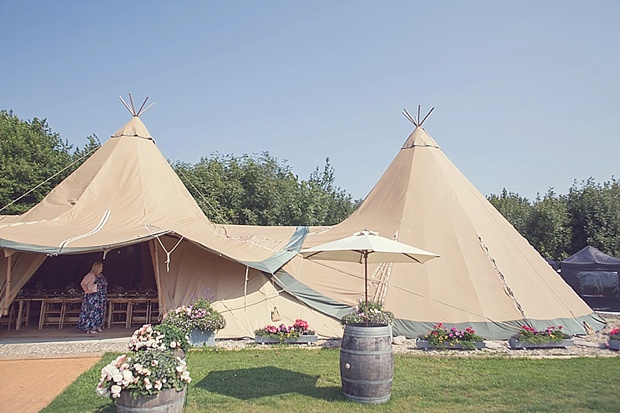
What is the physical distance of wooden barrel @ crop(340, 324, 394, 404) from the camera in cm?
529

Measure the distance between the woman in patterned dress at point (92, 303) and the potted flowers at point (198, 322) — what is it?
74.0 inches

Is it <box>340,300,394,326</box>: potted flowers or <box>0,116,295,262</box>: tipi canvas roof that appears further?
<box>0,116,295,262</box>: tipi canvas roof

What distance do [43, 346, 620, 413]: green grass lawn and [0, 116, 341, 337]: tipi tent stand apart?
1.84 metres

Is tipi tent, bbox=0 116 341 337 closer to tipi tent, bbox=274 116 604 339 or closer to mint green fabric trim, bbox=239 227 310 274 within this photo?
mint green fabric trim, bbox=239 227 310 274

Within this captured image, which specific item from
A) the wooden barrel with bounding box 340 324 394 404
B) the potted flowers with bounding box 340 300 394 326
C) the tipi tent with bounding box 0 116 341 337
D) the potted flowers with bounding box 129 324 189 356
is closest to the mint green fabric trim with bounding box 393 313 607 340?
the potted flowers with bounding box 340 300 394 326

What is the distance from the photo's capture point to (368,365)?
17.4 feet

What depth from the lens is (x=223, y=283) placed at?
383 inches

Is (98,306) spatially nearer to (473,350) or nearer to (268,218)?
(473,350)

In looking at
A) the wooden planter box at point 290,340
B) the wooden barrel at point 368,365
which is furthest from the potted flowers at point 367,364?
the wooden planter box at point 290,340

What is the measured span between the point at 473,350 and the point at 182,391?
5308mm

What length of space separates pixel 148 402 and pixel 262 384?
203cm

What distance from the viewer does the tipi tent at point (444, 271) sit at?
30.1 feet

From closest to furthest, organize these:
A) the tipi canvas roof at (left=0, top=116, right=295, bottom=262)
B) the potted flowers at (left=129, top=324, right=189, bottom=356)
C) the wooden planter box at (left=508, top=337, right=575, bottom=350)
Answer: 1. the potted flowers at (left=129, top=324, right=189, bottom=356)
2. the wooden planter box at (left=508, top=337, right=575, bottom=350)
3. the tipi canvas roof at (left=0, top=116, right=295, bottom=262)

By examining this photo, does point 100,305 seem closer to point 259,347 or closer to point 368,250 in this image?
point 259,347
